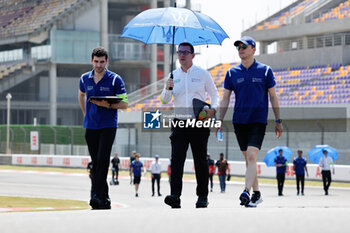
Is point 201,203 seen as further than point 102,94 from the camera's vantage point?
No

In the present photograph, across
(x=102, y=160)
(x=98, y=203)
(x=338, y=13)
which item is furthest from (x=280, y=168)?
(x=338, y=13)

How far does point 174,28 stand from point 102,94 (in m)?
1.48

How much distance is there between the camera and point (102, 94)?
7824 millimetres

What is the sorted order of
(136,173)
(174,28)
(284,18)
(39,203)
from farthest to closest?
(284,18)
(136,173)
(39,203)
(174,28)

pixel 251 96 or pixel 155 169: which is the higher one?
pixel 251 96

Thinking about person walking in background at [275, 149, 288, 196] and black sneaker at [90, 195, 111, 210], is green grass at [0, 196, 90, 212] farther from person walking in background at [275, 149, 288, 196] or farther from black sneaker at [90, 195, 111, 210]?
black sneaker at [90, 195, 111, 210]

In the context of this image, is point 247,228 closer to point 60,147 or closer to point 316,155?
point 316,155

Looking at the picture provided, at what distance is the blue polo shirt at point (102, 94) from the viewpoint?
7785 millimetres

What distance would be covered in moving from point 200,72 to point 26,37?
62301 mm

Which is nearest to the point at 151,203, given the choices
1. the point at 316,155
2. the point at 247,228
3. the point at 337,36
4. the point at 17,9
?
the point at 316,155

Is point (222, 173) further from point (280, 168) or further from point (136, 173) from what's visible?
point (136, 173)

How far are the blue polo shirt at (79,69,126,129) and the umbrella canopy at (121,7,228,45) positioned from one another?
1093 millimetres

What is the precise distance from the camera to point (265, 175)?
37531 mm

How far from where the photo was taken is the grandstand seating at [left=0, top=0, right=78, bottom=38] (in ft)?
227
